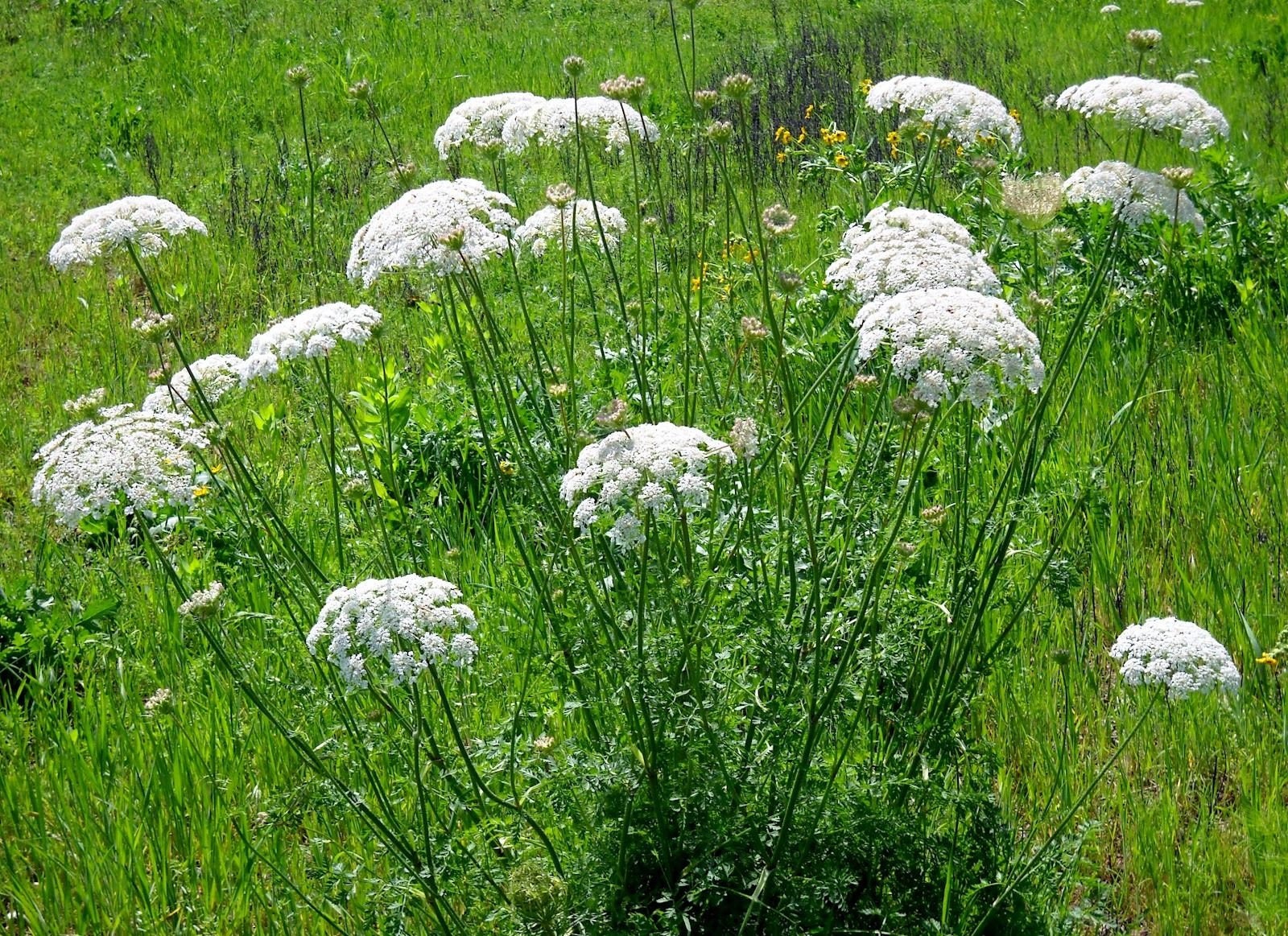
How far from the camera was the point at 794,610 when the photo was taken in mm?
2668

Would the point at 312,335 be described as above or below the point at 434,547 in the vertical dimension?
above

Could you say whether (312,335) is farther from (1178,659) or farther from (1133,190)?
(1178,659)

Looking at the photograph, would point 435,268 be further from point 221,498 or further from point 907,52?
point 907,52

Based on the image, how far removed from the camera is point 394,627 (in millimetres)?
2242

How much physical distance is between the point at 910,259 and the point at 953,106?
0.84 meters

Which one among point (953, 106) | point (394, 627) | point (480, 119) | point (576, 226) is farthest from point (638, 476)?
point (480, 119)

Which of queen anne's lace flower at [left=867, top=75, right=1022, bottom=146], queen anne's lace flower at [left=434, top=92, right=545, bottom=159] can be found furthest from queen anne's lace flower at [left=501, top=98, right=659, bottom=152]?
queen anne's lace flower at [left=867, top=75, right=1022, bottom=146]

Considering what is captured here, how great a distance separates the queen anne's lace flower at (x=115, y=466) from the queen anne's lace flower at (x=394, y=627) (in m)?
0.61

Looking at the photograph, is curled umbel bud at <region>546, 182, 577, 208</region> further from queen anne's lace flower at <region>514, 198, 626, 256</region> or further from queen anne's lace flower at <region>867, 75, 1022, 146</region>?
queen anne's lace flower at <region>867, 75, 1022, 146</region>

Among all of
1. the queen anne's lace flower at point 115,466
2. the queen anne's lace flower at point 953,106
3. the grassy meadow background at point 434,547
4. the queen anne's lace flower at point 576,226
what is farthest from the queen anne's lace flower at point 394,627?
the queen anne's lace flower at point 953,106

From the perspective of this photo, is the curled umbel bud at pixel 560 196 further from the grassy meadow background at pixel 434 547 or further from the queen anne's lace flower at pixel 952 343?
the grassy meadow background at pixel 434 547

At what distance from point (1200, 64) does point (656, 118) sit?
4.77 meters

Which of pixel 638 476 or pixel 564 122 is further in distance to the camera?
pixel 564 122

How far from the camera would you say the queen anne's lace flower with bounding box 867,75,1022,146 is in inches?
124
